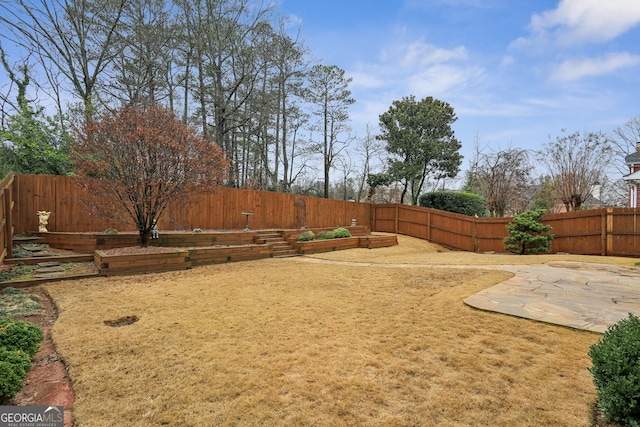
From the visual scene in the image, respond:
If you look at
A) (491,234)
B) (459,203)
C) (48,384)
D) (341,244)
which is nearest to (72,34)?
(341,244)

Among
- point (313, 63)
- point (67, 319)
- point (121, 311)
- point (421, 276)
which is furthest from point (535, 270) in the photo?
point (313, 63)

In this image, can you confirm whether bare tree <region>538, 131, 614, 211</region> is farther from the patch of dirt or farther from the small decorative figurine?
the small decorative figurine

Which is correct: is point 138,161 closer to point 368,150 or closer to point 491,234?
point 491,234

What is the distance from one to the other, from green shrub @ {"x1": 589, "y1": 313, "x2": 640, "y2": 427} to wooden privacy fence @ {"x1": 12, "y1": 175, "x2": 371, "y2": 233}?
747 cm

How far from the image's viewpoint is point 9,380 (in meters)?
1.99

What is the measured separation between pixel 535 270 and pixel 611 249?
Answer: 5.53 m

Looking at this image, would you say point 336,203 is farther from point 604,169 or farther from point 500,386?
point 500,386

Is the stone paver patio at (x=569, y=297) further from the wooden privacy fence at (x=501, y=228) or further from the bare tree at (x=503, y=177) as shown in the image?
the bare tree at (x=503, y=177)

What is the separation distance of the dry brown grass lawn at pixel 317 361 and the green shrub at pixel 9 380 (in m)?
0.31

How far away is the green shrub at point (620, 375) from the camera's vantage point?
151 cm

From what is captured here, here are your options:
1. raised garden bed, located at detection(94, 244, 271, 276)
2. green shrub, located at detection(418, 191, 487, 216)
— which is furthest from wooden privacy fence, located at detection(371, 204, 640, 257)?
raised garden bed, located at detection(94, 244, 271, 276)

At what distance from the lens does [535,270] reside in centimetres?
626

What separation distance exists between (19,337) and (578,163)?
17241 mm

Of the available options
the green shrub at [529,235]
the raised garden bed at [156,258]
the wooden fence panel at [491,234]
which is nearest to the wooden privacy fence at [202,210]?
the raised garden bed at [156,258]
